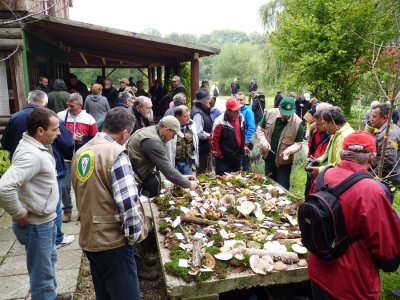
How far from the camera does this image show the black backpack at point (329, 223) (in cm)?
229

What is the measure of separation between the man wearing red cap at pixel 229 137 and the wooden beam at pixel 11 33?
4.74 meters

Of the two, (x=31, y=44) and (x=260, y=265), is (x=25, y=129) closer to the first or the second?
(x=260, y=265)

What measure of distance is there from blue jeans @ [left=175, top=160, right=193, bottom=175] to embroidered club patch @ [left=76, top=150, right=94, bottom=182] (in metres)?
3.17

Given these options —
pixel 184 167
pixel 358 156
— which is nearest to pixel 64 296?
pixel 184 167

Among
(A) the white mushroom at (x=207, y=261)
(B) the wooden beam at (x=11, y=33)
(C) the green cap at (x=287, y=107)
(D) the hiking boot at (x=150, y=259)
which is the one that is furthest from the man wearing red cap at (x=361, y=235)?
(B) the wooden beam at (x=11, y=33)

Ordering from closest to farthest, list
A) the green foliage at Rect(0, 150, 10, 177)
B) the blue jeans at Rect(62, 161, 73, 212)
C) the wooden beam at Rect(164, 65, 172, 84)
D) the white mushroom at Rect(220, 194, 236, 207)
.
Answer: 1. the white mushroom at Rect(220, 194, 236, 207)
2. the blue jeans at Rect(62, 161, 73, 212)
3. the green foliage at Rect(0, 150, 10, 177)
4. the wooden beam at Rect(164, 65, 172, 84)

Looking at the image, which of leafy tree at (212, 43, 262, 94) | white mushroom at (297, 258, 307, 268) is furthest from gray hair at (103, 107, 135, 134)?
leafy tree at (212, 43, 262, 94)

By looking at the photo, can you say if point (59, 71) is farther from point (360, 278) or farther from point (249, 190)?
point (360, 278)

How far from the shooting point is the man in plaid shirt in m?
2.40

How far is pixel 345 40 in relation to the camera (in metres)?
12.6

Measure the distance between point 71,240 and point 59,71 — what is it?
31.7 ft

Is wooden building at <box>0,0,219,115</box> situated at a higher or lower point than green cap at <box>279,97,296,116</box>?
higher

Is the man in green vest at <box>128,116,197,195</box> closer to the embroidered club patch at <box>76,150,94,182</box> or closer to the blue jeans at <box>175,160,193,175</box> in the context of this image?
the embroidered club patch at <box>76,150,94,182</box>

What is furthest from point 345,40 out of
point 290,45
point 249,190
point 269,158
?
point 249,190
